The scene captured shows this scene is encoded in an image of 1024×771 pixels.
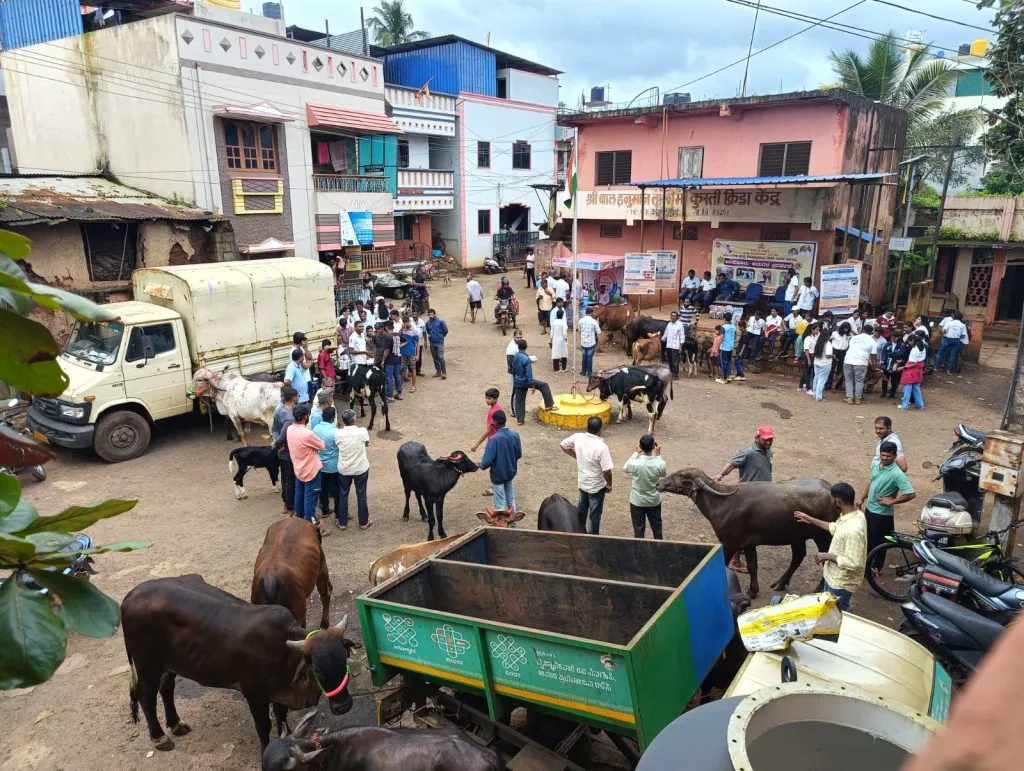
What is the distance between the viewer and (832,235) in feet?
62.5

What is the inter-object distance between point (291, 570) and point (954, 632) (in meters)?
5.53

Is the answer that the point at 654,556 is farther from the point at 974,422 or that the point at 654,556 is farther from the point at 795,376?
the point at 795,376

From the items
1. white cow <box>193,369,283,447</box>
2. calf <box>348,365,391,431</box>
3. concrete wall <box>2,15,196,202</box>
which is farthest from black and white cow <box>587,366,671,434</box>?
concrete wall <box>2,15,196,202</box>

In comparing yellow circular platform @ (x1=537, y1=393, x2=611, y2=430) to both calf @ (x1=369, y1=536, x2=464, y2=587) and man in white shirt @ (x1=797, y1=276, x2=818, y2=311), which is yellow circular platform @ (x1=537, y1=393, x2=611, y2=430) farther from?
man in white shirt @ (x1=797, y1=276, x2=818, y2=311)

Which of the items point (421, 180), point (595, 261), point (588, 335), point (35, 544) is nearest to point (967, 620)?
point (35, 544)

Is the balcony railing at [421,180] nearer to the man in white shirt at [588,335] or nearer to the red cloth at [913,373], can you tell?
the man in white shirt at [588,335]

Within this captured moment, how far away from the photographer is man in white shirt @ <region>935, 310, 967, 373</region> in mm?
15984

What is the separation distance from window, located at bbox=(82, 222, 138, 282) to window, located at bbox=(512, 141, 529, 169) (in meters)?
22.2

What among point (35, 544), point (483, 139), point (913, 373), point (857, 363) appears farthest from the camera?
point (483, 139)

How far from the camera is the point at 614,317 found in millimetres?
18953

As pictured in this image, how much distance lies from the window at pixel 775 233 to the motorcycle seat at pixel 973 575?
15.0 meters

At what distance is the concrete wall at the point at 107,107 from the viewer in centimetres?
1856

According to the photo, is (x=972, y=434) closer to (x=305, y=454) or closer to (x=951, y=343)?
(x=305, y=454)

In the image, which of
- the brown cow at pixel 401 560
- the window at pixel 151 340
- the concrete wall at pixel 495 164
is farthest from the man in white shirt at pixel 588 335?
the concrete wall at pixel 495 164
